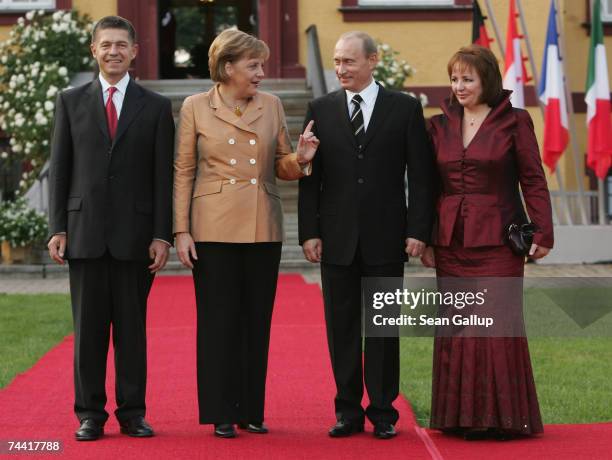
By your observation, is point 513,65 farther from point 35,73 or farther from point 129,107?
point 129,107

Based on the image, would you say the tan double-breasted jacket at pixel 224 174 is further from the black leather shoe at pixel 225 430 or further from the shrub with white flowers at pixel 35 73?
the shrub with white flowers at pixel 35 73

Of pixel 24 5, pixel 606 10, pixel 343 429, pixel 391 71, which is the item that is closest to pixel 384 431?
pixel 343 429

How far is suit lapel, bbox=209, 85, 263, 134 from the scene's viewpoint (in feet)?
23.1

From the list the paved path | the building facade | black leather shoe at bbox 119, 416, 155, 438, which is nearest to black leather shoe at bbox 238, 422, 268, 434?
black leather shoe at bbox 119, 416, 155, 438

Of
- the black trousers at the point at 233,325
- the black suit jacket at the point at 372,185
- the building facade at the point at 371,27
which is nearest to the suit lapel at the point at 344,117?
the black suit jacket at the point at 372,185

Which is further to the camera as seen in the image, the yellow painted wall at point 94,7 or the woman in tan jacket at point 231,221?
the yellow painted wall at point 94,7

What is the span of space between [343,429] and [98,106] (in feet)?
6.65

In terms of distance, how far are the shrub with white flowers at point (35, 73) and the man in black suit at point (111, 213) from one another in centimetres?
1080

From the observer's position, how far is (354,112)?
23.5 feet

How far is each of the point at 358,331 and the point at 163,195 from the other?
1195mm

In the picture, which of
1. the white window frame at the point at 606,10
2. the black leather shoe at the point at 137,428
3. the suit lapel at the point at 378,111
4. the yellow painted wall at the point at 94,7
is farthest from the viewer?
the white window frame at the point at 606,10

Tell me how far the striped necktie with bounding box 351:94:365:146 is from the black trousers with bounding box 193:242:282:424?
708 millimetres

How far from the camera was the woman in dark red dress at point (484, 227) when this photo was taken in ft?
22.5

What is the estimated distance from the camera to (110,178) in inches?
275
